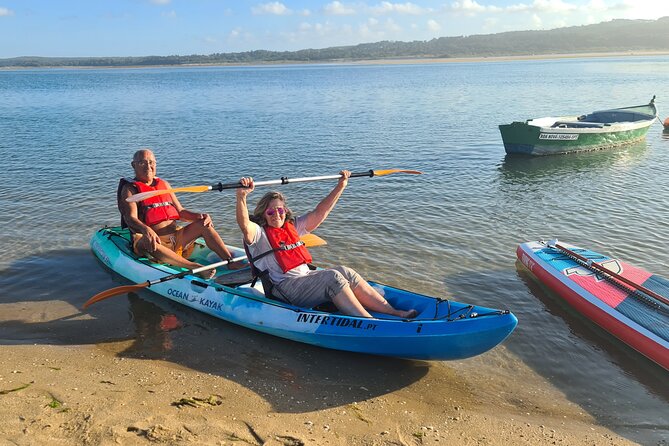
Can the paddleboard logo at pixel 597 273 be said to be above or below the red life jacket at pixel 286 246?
below

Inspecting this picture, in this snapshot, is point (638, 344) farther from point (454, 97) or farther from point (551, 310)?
point (454, 97)

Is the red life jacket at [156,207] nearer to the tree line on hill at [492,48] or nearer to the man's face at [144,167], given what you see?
the man's face at [144,167]

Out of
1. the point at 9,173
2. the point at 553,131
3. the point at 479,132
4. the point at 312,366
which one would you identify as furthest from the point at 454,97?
the point at 312,366

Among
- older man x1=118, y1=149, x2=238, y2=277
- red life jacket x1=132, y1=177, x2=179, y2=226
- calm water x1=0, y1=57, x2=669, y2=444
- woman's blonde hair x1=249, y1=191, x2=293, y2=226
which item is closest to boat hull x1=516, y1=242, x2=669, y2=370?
calm water x1=0, y1=57, x2=669, y2=444

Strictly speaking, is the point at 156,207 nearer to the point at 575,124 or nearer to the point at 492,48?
the point at 575,124

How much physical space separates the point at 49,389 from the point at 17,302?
9.53 ft

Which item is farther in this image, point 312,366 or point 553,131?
point 553,131

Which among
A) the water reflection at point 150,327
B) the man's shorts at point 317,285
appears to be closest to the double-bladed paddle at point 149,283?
the water reflection at point 150,327

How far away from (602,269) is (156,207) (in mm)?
6250

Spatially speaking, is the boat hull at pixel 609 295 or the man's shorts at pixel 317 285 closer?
the man's shorts at pixel 317 285

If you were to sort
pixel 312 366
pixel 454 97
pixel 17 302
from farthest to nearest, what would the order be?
pixel 454 97, pixel 17 302, pixel 312 366

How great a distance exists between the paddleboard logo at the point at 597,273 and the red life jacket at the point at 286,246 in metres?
3.95

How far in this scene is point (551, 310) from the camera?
7.25 m

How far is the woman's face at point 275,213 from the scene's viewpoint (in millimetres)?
5805
